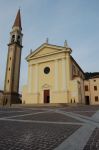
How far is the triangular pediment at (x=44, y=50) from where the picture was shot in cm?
3570

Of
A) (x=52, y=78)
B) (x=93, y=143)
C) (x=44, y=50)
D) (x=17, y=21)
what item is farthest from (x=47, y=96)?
(x=93, y=143)

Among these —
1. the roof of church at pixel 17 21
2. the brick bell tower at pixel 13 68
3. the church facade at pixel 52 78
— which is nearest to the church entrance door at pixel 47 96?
the church facade at pixel 52 78

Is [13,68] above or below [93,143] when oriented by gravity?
above

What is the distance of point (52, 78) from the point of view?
34219 millimetres

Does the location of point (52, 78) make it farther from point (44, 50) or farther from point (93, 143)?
point (93, 143)

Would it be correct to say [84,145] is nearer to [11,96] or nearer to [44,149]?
[44,149]

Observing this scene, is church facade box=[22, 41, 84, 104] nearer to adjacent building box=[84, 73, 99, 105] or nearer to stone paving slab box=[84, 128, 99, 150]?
adjacent building box=[84, 73, 99, 105]

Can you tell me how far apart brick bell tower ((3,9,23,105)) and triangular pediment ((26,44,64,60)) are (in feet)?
10.6

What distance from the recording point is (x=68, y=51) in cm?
3369

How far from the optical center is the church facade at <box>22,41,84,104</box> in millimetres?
31625

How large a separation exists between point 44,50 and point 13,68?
7910 mm

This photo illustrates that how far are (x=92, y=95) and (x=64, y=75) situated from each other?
34.1ft

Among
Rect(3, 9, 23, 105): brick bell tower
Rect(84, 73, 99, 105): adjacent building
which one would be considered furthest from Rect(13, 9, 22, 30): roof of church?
Rect(84, 73, 99, 105): adjacent building

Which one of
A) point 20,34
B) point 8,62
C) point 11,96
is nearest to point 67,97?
point 11,96
